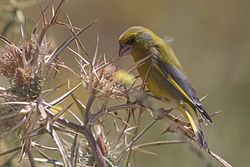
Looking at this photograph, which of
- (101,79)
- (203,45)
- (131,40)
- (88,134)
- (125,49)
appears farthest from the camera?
(203,45)

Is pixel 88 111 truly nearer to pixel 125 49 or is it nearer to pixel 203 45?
pixel 125 49

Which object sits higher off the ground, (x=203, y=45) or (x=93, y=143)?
(x=93, y=143)

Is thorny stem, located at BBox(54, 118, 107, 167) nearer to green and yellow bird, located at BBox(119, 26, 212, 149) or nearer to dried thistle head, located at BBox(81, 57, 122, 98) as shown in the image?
dried thistle head, located at BBox(81, 57, 122, 98)

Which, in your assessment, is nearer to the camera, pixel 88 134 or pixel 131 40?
pixel 88 134

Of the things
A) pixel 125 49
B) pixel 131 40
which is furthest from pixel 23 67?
pixel 131 40

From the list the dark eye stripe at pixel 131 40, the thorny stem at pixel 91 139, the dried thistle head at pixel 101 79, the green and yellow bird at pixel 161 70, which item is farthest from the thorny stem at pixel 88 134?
the dark eye stripe at pixel 131 40

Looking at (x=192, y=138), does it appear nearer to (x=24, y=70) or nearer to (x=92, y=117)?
(x=92, y=117)

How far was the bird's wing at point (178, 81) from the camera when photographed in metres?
3.11

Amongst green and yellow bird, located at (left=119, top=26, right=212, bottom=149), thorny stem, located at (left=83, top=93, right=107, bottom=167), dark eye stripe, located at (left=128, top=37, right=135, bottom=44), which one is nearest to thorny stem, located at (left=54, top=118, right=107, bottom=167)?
thorny stem, located at (left=83, top=93, right=107, bottom=167)

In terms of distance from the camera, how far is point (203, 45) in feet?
24.6

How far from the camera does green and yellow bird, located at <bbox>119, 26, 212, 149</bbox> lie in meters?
3.03

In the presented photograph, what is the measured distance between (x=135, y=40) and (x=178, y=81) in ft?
0.90

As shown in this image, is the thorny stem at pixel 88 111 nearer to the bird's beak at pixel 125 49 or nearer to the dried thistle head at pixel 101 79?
the dried thistle head at pixel 101 79

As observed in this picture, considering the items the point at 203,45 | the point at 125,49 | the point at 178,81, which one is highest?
the point at 125,49
